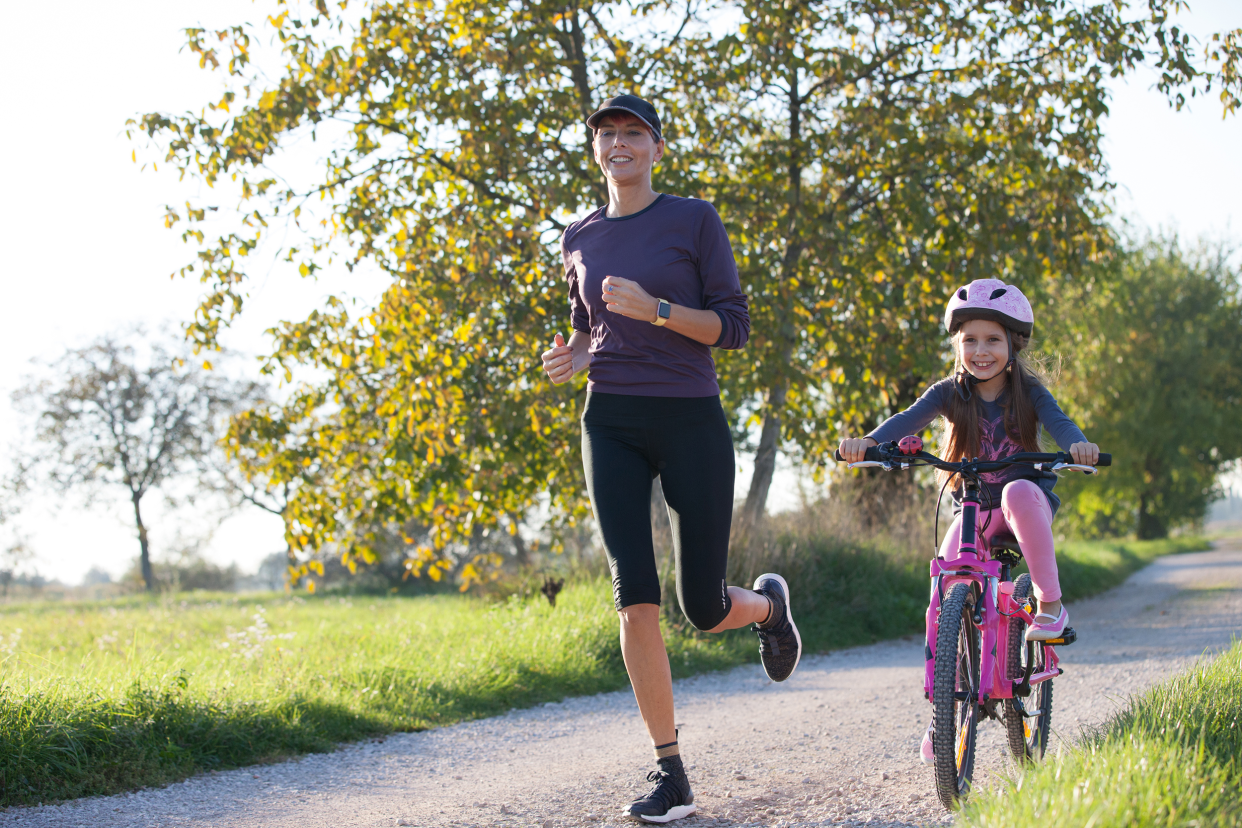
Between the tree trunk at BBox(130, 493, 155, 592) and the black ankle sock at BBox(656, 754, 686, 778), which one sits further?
the tree trunk at BBox(130, 493, 155, 592)

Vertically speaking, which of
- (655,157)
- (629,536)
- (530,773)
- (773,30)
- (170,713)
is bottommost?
(530,773)

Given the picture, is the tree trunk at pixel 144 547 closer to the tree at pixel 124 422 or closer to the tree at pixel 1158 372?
the tree at pixel 124 422

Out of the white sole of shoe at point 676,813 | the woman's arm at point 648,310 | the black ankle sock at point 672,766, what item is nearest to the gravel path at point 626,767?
the white sole of shoe at point 676,813

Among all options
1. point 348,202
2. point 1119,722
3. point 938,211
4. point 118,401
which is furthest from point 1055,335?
point 118,401

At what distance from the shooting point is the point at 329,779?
415 centimetres

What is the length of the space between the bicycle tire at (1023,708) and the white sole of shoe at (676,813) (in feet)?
3.63

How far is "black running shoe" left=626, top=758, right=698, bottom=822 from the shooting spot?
10.5 ft

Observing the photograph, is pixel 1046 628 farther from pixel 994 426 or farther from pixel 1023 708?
pixel 994 426

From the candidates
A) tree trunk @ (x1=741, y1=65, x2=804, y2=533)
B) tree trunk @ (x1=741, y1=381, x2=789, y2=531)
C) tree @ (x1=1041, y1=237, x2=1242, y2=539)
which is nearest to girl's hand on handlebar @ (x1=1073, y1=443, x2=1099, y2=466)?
tree trunk @ (x1=741, y1=65, x2=804, y2=533)

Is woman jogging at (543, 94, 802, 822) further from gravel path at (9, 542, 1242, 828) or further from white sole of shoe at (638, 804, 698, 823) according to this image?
gravel path at (9, 542, 1242, 828)

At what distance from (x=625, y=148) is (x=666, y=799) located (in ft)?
7.13

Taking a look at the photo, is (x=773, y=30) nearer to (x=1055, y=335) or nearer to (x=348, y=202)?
(x=348, y=202)

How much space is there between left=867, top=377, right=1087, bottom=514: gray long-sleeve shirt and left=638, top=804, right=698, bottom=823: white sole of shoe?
141cm

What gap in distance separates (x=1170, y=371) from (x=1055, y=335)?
391 inches
